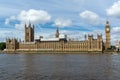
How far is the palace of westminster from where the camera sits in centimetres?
17034

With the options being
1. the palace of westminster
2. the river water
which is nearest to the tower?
the palace of westminster

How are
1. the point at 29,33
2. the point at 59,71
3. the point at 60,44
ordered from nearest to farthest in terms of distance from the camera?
1. the point at 59,71
2. the point at 60,44
3. the point at 29,33

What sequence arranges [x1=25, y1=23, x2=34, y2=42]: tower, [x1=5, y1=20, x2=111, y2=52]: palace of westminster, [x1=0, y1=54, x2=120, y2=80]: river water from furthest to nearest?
[x1=25, y1=23, x2=34, y2=42]: tower, [x1=5, y1=20, x2=111, y2=52]: palace of westminster, [x1=0, y1=54, x2=120, y2=80]: river water

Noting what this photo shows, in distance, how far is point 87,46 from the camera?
171000mm

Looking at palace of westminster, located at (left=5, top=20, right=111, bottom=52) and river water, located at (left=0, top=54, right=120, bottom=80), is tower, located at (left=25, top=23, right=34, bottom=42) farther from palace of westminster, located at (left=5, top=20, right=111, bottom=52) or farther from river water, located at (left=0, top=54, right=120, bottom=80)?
river water, located at (left=0, top=54, right=120, bottom=80)

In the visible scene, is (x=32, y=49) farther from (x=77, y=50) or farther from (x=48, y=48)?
(x=77, y=50)

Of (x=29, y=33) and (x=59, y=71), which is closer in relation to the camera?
(x=59, y=71)

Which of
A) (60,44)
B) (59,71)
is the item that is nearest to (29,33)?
(60,44)

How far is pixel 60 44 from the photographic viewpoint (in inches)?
7042

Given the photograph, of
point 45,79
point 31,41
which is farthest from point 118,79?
point 31,41

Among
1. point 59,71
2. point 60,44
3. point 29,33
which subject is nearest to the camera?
point 59,71

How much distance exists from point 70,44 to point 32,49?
87.7 feet

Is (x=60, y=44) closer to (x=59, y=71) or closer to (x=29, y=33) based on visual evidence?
(x=29, y=33)

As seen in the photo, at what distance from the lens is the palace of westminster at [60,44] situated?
559ft
